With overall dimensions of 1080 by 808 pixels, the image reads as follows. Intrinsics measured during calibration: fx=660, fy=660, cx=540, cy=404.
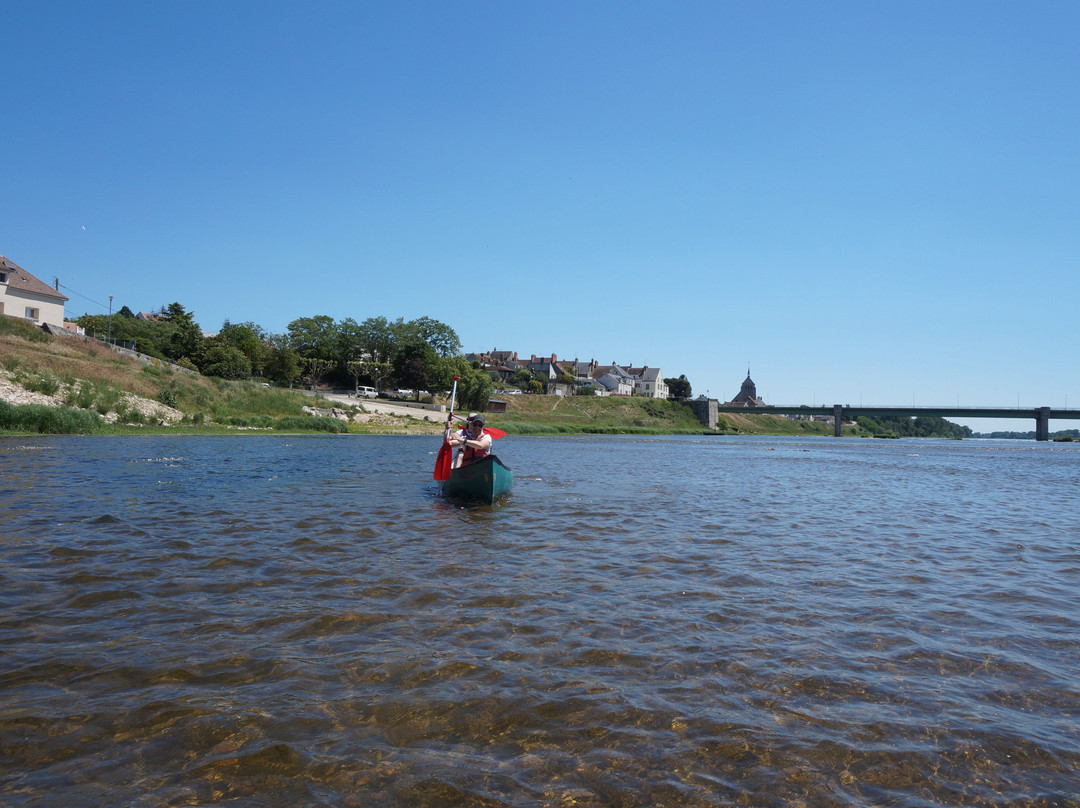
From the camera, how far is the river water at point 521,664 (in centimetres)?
402

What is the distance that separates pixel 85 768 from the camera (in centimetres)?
392

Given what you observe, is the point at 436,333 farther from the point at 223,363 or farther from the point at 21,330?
the point at 21,330

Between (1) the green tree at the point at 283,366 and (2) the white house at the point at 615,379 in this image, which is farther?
(2) the white house at the point at 615,379

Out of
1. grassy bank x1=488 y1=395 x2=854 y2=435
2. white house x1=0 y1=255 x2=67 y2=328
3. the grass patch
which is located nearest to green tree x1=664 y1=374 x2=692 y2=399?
grassy bank x1=488 y1=395 x2=854 y2=435

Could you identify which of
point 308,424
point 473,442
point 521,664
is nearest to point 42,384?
point 308,424

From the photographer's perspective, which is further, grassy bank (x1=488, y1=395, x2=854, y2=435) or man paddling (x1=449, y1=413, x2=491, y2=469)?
grassy bank (x1=488, y1=395, x2=854, y2=435)

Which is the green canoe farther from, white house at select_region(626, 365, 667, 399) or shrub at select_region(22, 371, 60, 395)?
white house at select_region(626, 365, 667, 399)

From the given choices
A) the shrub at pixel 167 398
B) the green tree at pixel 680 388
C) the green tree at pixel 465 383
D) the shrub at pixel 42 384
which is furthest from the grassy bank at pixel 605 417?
the shrub at pixel 42 384

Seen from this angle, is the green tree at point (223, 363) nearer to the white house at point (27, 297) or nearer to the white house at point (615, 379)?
the white house at point (27, 297)

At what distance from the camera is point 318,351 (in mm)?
113562

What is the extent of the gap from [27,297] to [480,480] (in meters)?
71.2

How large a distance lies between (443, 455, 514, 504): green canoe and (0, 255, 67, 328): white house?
6418cm

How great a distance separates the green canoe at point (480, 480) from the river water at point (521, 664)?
3.02 metres

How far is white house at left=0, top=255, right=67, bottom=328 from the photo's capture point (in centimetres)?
6334
